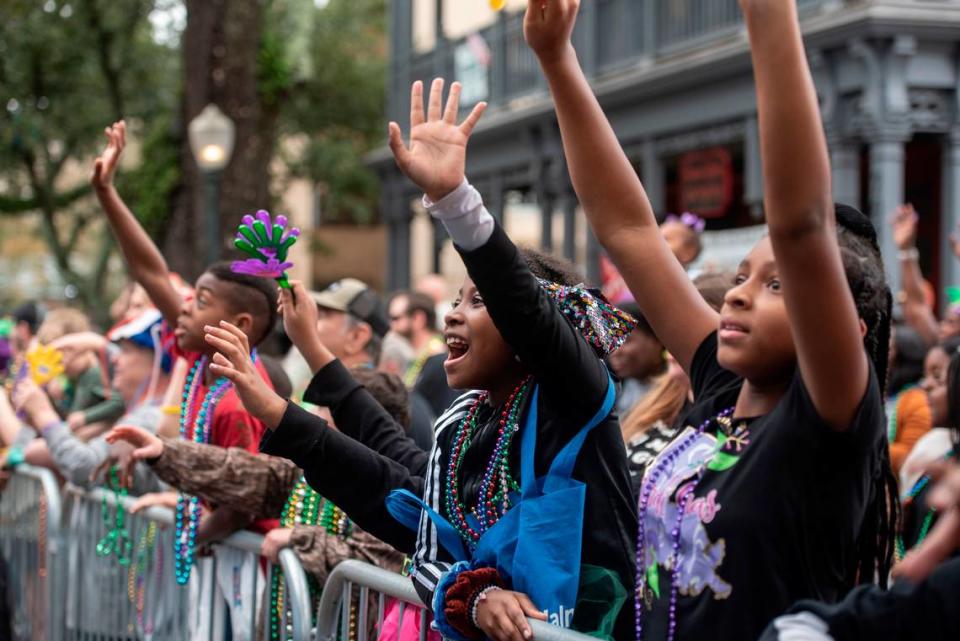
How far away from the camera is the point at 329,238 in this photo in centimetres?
3881

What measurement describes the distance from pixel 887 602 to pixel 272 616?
2.70 meters

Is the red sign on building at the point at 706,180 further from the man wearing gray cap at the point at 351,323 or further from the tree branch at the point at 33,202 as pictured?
the tree branch at the point at 33,202

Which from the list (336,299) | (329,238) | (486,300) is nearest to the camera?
(486,300)

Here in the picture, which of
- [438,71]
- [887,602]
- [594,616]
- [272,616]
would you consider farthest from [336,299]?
[438,71]

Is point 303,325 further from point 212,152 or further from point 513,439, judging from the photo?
point 212,152

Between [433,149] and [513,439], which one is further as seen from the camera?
[513,439]

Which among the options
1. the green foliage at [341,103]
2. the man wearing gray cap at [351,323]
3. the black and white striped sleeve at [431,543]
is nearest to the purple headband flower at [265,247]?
the black and white striped sleeve at [431,543]

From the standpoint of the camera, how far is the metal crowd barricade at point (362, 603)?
3.59 meters

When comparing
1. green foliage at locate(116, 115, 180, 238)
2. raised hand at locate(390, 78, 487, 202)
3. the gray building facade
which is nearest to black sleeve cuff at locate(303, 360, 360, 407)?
raised hand at locate(390, 78, 487, 202)

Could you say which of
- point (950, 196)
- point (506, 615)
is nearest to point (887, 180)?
point (950, 196)

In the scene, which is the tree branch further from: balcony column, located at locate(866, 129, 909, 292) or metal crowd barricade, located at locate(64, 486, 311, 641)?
metal crowd barricade, located at locate(64, 486, 311, 641)

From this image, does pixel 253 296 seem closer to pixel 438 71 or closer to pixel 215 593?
pixel 215 593

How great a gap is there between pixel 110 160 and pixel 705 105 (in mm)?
8585

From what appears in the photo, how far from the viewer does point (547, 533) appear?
9.85 feet
